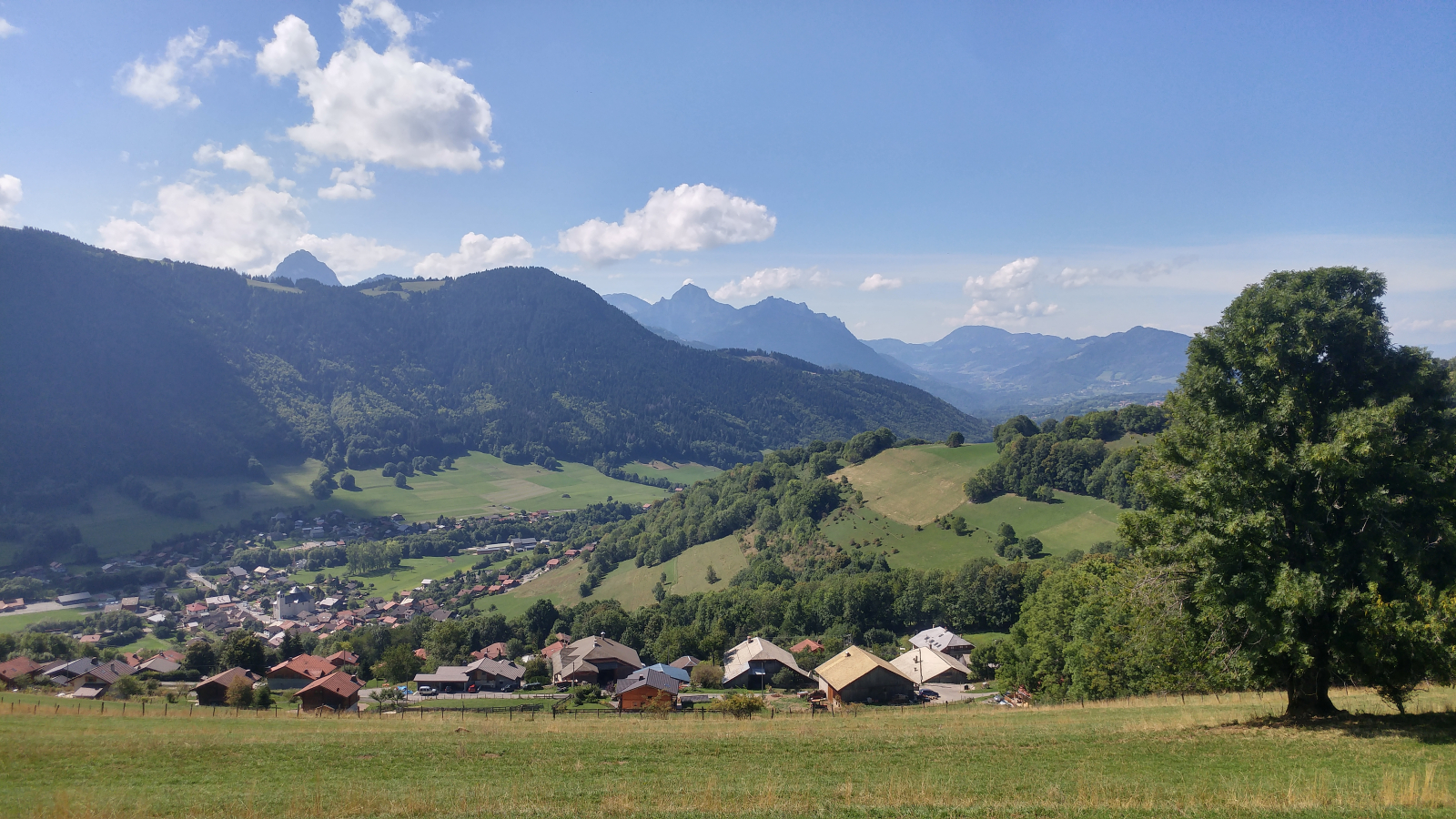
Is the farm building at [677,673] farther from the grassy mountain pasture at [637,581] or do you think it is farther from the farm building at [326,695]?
the grassy mountain pasture at [637,581]

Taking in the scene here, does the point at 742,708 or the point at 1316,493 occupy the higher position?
the point at 1316,493

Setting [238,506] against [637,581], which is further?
[238,506]

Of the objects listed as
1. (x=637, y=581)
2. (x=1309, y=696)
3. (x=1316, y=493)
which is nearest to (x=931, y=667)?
(x=1309, y=696)

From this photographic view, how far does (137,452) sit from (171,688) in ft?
622

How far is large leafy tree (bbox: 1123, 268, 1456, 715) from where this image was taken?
13.4 metres

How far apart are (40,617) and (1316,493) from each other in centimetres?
13937

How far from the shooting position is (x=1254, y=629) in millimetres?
13961

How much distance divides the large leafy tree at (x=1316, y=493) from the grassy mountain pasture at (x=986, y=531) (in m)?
69.1

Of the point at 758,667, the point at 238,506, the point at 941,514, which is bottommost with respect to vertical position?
the point at 238,506

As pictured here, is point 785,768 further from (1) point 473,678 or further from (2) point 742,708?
(1) point 473,678

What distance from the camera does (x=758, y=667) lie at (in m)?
54.3

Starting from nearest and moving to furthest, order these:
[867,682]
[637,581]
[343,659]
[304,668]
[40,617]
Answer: [867,682]
[304,668]
[343,659]
[40,617]
[637,581]

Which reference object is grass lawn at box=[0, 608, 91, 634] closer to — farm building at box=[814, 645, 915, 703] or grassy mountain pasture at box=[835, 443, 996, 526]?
farm building at box=[814, 645, 915, 703]

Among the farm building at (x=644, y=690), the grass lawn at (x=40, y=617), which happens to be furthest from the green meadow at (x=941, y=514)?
the grass lawn at (x=40, y=617)
